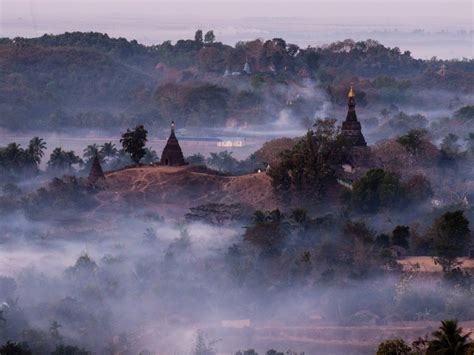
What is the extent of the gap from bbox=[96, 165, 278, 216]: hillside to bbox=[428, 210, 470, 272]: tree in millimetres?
11805

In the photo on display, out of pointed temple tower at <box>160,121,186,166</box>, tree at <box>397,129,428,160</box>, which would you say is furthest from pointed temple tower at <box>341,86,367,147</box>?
pointed temple tower at <box>160,121,186,166</box>

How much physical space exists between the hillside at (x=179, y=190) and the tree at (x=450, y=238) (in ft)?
38.7

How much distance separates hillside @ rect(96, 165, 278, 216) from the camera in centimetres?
6969

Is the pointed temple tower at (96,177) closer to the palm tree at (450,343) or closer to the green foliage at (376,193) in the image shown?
the green foliage at (376,193)

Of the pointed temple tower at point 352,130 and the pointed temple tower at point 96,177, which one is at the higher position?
the pointed temple tower at point 352,130

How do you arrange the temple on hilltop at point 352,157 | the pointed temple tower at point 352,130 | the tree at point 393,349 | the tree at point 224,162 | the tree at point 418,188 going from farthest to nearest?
the tree at point 224,162 < the pointed temple tower at point 352,130 < the temple on hilltop at point 352,157 < the tree at point 418,188 < the tree at point 393,349

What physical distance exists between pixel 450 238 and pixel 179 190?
56.0 ft

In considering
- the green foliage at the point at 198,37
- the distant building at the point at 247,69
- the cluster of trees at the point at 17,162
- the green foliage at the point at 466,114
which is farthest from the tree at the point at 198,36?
the cluster of trees at the point at 17,162

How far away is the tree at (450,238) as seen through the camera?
58.7 metres

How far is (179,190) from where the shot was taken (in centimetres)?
7100

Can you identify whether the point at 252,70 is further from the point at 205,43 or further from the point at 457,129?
the point at 457,129

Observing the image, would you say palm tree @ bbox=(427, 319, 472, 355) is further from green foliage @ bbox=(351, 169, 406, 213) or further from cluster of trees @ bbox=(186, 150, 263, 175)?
cluster of trees @ bbox=(186, 150, 263, 175)

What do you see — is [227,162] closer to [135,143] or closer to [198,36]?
[135,143]

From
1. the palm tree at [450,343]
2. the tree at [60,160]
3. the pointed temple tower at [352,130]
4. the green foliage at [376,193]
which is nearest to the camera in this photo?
the palm tree at [450,343]
